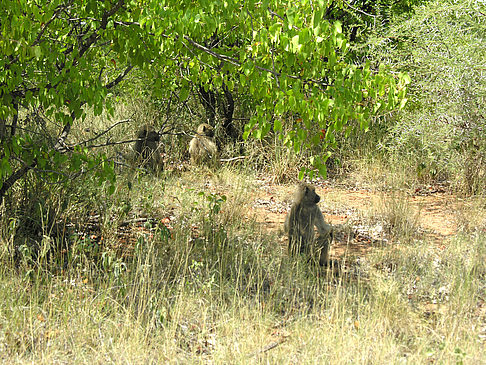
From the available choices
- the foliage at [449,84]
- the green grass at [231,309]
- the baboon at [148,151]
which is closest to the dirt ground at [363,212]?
the foliage at [449,84]

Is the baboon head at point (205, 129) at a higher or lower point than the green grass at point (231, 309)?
higher

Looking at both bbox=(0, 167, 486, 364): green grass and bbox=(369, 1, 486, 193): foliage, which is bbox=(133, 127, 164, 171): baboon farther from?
bbox=(369, 1, 486, 193): foliage

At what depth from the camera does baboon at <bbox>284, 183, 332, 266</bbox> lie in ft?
19.4

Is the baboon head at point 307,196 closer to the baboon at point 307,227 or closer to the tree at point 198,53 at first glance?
the baboon at point 307,227

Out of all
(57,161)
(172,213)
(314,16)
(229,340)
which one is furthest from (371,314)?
(172,213)

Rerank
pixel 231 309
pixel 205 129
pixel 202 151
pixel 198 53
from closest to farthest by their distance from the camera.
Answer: pixel 231 309 < pixel 198 53 < pixel 202 151 < pixel 205 129

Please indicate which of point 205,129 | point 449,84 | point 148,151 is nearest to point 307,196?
point 449,84

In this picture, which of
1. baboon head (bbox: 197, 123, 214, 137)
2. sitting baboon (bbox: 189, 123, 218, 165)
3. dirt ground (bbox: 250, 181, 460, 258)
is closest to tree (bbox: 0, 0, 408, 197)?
dirt ground (bbox: 250, 181, 460, 258)

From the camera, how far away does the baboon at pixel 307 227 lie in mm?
5906

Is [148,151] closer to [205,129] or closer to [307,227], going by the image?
[205,129]

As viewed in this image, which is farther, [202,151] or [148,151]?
[202,151]

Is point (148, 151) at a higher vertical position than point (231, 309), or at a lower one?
higher

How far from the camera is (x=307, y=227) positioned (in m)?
5.94

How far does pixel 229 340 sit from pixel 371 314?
126 centimetres
